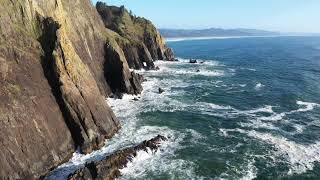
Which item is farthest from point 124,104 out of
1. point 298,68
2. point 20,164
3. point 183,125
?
point 298,68

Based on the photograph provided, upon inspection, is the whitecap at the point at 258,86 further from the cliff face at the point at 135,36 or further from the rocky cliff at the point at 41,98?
the rocky cliff at the point at 41,98

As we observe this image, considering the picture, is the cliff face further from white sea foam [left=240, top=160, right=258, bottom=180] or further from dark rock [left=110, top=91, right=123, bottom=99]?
white sea foam [left=240, top=160, right=258, bottom=180]

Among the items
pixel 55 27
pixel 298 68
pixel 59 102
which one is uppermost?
pixel 55 27

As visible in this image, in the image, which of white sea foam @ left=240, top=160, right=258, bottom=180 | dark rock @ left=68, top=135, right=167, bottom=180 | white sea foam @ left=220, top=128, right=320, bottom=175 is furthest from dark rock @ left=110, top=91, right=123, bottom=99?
white sea foam @ left=240, top=160, right=258, bottom=180

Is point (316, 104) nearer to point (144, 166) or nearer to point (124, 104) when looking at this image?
point (124, 104)

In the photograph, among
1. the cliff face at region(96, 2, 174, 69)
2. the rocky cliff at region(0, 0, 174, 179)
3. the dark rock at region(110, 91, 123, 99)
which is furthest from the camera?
the cliff face at region(96, 2, 174, 69)

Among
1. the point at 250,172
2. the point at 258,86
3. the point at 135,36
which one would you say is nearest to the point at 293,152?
the point at 250,172
